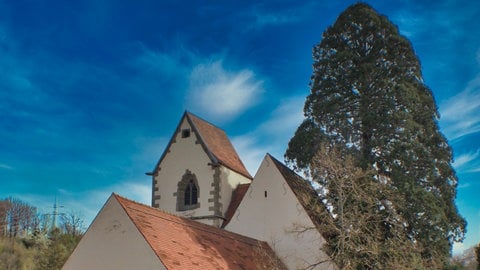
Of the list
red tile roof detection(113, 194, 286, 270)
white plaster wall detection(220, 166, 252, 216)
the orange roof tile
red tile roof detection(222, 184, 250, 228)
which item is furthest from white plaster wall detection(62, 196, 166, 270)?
the orange roof tile

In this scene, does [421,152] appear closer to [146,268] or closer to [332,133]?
[332,133]

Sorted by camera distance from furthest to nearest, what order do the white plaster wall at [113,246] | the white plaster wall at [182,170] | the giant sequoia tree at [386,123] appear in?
the white plaster wall at [182,170], the giant sequoia tree at [386,123], the white plaster wall at [113,246]

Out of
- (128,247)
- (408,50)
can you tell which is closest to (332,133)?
(408,50)

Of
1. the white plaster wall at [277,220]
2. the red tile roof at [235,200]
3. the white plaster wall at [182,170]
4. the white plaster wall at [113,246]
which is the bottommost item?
the white plaster wall at [113,246]

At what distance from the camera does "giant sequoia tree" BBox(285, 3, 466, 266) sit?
18.0 meters

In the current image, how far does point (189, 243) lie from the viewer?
15.1 meters

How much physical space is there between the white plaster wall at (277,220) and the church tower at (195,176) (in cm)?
310

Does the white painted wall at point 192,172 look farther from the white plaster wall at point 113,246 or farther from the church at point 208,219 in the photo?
the white plaster wall at point 113,246

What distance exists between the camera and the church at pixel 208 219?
13.9 m

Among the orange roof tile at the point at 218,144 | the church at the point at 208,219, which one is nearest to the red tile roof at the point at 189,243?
the church at the point at 208,219

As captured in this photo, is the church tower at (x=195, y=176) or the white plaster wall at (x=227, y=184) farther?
the white plaster wall at (x=227, y=184)

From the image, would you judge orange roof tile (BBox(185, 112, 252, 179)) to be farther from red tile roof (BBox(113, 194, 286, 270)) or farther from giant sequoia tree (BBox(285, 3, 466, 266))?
red tile roof (BBox(113, 194, 286, 270))

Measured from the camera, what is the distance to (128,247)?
13.7m

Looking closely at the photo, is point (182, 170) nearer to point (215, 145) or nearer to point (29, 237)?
point (215, 145)
